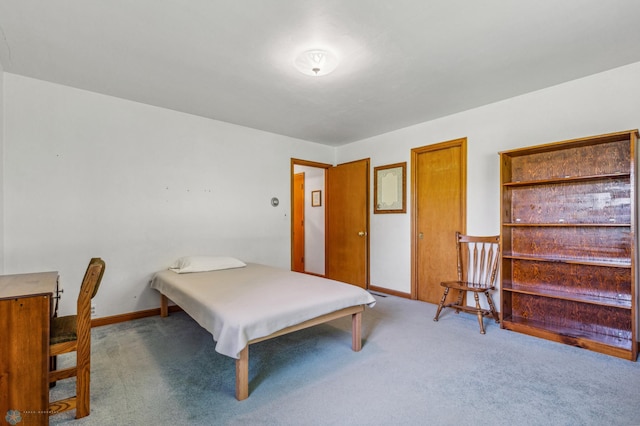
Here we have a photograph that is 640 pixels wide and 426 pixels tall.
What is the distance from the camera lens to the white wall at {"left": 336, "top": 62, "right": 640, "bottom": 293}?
260 cm

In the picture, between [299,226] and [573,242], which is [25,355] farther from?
[299,226]

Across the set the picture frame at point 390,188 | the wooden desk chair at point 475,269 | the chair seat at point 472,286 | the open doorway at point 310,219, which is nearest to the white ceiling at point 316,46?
the picture frame at point 390,188

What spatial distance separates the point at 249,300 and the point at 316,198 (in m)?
3.75

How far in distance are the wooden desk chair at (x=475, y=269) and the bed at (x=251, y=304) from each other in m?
1.19

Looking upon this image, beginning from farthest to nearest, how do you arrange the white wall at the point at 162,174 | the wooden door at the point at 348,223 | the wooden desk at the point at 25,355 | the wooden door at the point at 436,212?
1. the wooden door at the point at 348,223
2. the wooden door at the point at 436,212
3. the white wall at the point at 162,174
4. the wooden desk at the point at 25,355

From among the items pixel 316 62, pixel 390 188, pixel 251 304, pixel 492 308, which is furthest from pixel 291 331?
pixel 390 188

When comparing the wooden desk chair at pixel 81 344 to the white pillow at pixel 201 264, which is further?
the white pillow at pixel 201 264

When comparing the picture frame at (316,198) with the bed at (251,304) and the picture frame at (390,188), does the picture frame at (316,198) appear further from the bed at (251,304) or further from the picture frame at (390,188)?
the bed at (251,304)

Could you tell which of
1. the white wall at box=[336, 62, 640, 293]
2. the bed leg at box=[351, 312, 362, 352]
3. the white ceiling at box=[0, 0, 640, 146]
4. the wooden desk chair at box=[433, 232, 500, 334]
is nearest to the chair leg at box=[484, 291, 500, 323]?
the wooden desk chair at box=[433, 232, 500, 334]

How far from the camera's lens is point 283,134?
14.8 ft

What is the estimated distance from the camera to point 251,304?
2.07 meters

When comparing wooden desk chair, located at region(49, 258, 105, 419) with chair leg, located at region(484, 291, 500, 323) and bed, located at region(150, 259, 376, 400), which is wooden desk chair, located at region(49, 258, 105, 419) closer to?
bed, located at region(150, 259, 376, 400)

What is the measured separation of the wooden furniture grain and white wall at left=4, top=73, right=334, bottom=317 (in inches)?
119

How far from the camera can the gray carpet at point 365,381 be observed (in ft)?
5.46
